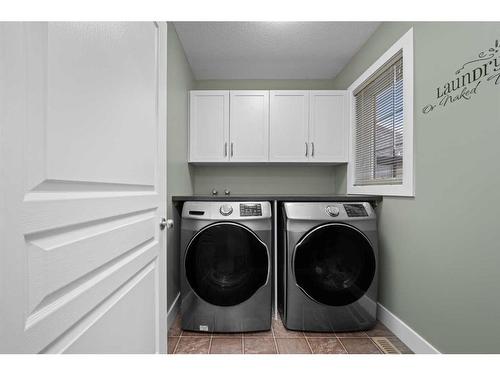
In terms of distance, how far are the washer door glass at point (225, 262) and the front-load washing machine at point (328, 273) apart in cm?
23

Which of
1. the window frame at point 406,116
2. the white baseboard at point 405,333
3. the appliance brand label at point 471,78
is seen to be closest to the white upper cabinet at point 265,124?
the window frame at point 406,116

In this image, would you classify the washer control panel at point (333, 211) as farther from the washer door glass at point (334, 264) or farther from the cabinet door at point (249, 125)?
the cabinet door at point (249, 125)

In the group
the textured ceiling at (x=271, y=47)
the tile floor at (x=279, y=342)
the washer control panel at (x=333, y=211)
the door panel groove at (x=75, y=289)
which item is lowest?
the tile floor at (x=279, y=342)

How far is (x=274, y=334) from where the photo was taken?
73.5 inches

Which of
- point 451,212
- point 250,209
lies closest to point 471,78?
point 451,212

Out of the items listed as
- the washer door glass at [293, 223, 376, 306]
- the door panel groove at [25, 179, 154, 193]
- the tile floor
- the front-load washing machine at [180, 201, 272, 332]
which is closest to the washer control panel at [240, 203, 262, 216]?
the front-load washing machine at [180, 201, 272, 332]

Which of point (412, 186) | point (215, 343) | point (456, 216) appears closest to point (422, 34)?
point (412, 186)

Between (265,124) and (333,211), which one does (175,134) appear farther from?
(333,211)

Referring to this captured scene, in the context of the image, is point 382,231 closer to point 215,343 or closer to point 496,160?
point 496,160

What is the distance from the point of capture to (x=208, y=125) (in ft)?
8.82

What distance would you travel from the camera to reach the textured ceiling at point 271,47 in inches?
82.8

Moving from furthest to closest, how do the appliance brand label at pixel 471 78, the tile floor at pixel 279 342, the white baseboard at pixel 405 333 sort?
the tile floor at pixel 279 342
the white baseboard at pixel 405 333
the appliance brand label at pixel 471 78

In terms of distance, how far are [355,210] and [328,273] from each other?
0.50 meters

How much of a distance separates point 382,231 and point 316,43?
1.71 metres
